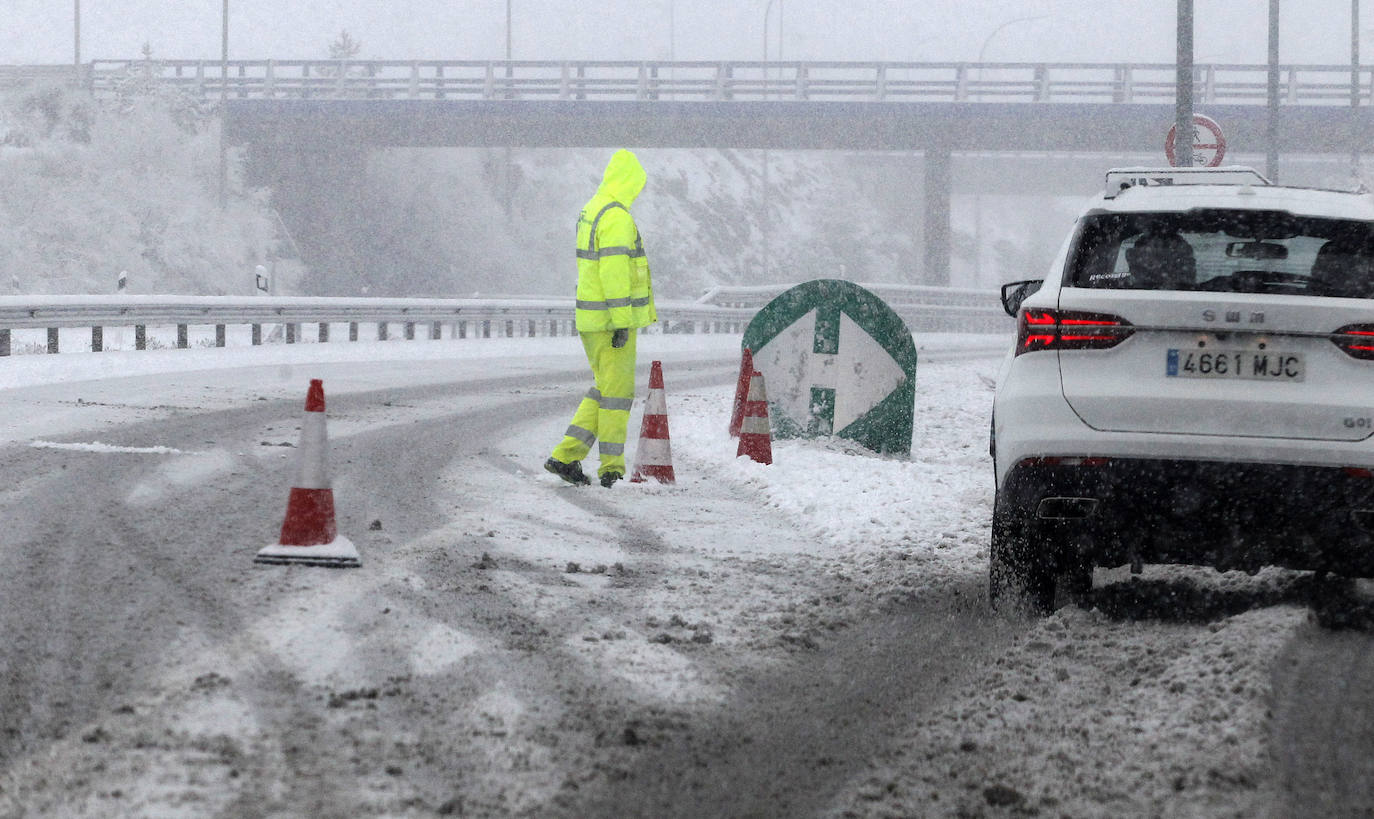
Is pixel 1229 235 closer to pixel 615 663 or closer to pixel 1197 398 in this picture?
pixel 1197 398

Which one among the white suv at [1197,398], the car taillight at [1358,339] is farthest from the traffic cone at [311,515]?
the car taillight at [1358,339]

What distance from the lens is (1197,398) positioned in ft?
18.3

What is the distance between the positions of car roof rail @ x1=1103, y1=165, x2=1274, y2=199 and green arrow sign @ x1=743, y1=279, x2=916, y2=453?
2456 millimetres

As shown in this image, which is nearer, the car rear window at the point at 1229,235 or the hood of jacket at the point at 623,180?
the car rear window at the point at 1229,235

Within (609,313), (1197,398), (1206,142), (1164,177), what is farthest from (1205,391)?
(1206,142)

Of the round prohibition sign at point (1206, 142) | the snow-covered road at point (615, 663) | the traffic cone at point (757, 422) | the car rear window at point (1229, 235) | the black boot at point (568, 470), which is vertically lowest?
the snow-covered road at point (615, 663)

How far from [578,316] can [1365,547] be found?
5.13 metres

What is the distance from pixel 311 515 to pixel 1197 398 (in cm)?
336

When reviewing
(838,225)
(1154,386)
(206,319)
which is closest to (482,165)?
(838,225)

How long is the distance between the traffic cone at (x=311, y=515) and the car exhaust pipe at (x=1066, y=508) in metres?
2.63

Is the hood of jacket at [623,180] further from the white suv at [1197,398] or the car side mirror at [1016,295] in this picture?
the white suv at [1197,398]

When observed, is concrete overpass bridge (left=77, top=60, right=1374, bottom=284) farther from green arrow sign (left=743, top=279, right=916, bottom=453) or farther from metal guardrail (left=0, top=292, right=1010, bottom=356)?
green arrow sign (left=743, top=279, right=916, bottom=453)

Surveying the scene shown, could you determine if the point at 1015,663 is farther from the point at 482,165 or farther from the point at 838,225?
the point at 838,225

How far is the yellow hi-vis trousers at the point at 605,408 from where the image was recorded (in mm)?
9609
